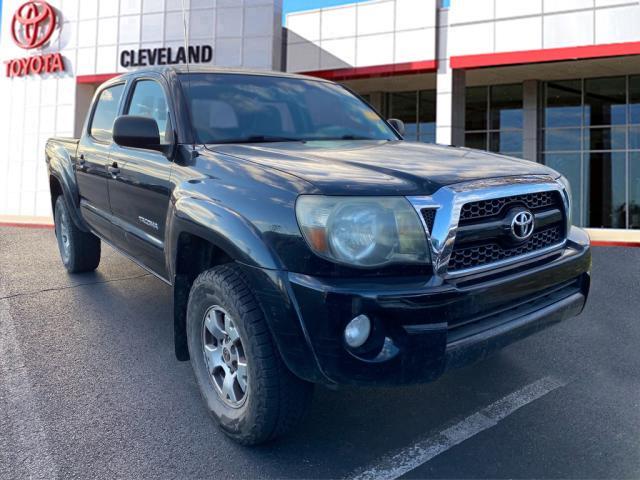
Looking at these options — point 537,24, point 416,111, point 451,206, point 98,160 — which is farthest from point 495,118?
point 451,206

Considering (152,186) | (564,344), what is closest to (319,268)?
(152,186)

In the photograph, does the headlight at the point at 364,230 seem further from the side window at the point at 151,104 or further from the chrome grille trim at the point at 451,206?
the side window at the point at 151,104

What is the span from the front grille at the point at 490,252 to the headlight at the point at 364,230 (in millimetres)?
191

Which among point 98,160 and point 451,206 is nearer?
point 451,206

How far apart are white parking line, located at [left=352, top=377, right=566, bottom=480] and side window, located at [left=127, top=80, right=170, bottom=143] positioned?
2230 millimetres

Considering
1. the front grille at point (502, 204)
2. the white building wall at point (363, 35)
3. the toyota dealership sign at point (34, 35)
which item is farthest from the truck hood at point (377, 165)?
the toyota dealership sign at point (34, 35)

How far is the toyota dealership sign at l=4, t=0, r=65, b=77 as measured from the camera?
21172mm

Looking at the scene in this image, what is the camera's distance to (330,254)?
90.8 inches

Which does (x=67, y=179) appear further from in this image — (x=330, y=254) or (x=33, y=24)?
(x=33, y=24)

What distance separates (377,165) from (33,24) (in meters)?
22.7

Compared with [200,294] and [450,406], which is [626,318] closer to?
[450,406]

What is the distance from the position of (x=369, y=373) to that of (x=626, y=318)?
A: 3.40 meters

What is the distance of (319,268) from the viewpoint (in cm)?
230

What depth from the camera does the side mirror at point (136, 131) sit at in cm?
332
